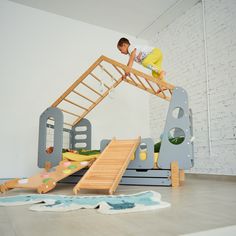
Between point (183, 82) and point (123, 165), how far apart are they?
90.5 inches

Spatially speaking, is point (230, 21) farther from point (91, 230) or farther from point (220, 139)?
point (91, 230)

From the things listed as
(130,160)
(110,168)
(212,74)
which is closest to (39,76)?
(130,160)

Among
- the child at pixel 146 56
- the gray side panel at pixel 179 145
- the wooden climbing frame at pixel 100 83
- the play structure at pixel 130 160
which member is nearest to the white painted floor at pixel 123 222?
the play structure at pixel 130 160

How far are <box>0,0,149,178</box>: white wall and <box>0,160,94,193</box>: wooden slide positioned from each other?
1.20m

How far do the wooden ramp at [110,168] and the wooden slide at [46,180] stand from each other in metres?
0.24

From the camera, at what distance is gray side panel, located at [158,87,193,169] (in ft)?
8.02

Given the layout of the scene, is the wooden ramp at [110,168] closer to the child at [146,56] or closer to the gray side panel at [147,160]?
the gray side panel at [147,160]

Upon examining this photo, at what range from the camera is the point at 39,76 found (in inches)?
149

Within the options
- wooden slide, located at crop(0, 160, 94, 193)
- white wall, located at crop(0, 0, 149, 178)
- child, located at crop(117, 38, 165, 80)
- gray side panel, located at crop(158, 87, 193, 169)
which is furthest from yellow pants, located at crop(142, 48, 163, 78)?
wooden slide, located at crop(0, 160, 94, 193)

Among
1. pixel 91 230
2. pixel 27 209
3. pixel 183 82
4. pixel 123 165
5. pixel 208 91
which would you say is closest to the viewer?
pixel 91 230

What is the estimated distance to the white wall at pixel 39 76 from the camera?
3465 mm

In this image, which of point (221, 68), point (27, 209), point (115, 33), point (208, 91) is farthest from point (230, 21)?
point (27, 209)

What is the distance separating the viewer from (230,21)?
3.26 metres

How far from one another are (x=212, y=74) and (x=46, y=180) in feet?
8.59
